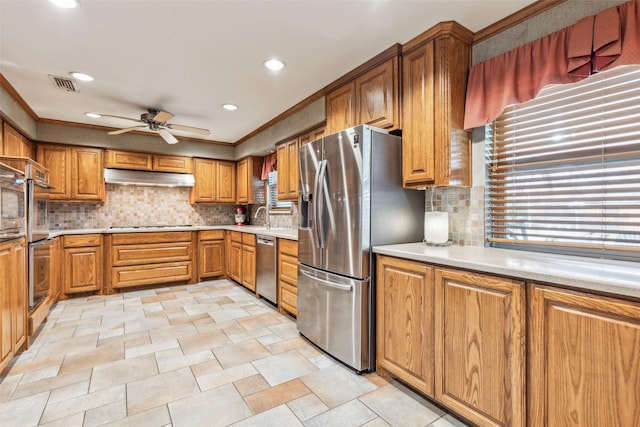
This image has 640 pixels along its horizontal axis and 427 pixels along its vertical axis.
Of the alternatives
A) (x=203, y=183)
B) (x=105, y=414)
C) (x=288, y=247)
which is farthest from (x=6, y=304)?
(x=203, y=183)

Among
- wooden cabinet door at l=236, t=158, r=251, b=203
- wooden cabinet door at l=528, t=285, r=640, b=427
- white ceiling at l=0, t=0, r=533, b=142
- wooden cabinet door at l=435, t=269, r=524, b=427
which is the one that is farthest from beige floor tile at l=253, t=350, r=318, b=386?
wooden cabinet door at l=236, t=158, r=251, b=203

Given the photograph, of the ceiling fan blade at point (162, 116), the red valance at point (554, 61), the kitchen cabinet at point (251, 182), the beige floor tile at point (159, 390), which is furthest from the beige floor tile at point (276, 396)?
the kitchen cabinet at point (251, 182)

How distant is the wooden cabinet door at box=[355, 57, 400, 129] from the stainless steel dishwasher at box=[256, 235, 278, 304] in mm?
1766

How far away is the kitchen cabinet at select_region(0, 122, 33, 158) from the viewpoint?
319 cm

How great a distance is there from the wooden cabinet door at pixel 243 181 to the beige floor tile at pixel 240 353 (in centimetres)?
311

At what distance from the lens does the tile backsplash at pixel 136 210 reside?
15.2 feet

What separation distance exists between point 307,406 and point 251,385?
439 mm

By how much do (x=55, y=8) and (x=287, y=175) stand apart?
2.53 meters

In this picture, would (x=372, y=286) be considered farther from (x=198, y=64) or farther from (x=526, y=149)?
(x=198, y=64)

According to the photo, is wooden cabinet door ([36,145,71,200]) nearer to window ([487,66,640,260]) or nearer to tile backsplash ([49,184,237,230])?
tile backsplash ([49,184,237,230])

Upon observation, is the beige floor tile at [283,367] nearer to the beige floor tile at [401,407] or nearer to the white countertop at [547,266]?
the beige floor tile at [401,407]

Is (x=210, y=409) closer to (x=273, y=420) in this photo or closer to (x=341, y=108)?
(x=273, y=420)

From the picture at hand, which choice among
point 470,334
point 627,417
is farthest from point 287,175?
point 627,417

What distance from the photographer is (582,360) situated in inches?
47.3
